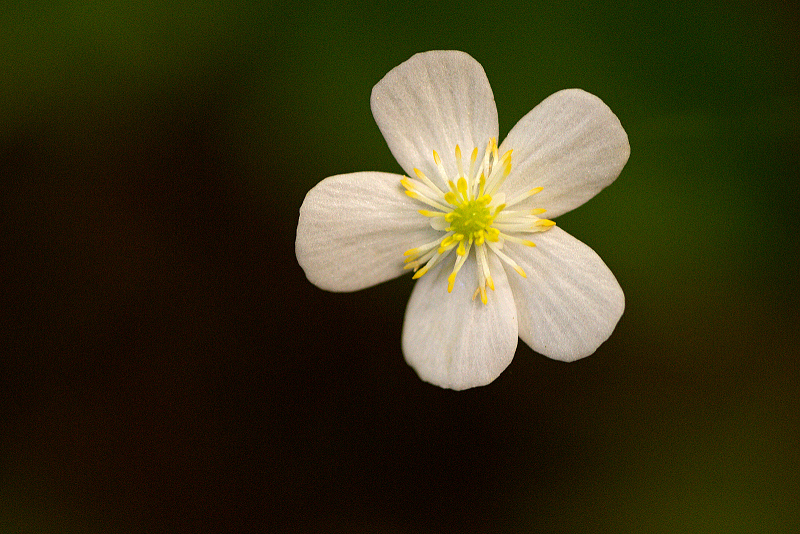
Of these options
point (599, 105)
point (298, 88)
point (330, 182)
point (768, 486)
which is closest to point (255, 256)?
point (298, 88)

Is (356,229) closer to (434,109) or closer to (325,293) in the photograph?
(434,109)

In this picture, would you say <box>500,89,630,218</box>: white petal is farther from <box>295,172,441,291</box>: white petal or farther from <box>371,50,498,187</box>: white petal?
<box>295,172,441,291</box>: white petal

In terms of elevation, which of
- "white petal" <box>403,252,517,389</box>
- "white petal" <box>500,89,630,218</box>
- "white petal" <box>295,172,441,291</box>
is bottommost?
"white petal" <box>403,252,517,389</box>

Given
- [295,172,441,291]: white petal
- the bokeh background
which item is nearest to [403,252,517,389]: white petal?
[295,172,441,291]: white petal

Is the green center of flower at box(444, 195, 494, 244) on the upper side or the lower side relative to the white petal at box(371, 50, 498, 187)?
lower

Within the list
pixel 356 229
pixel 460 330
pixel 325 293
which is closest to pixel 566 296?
pixel 460 330

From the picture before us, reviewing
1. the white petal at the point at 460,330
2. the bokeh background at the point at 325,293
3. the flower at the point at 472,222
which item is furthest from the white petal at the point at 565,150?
the bokeh background at the point at 325,293
